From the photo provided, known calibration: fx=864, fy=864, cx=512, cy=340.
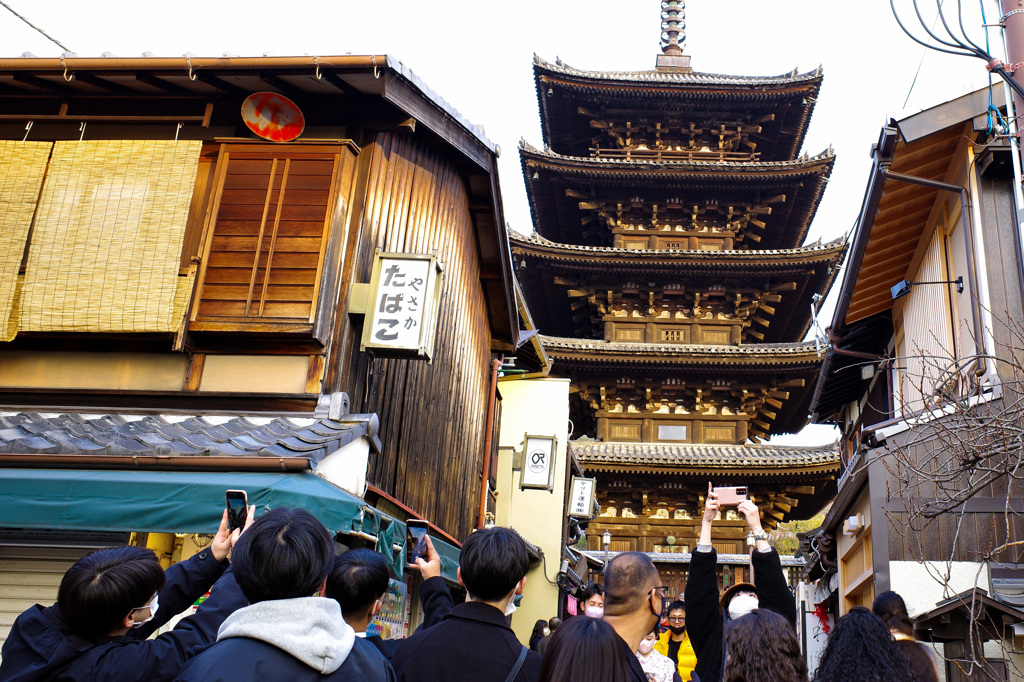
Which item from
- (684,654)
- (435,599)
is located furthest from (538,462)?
(435,599)

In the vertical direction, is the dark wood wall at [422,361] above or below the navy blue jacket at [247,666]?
above

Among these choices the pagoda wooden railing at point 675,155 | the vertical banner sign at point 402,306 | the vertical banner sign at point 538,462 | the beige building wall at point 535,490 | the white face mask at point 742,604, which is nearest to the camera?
the white face mask at point 742,604

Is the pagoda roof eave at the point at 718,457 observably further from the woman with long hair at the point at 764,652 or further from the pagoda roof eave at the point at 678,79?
the woman with long hair at the point at 764,652

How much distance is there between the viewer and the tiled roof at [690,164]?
22.3 m

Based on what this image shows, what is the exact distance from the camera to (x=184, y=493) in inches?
208

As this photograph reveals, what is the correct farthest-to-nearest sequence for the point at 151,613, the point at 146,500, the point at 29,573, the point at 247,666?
the point at 29,573 < the point at 146,500 < the point at 151,613 < the point at 247,666

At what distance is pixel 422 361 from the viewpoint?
9.48 meters

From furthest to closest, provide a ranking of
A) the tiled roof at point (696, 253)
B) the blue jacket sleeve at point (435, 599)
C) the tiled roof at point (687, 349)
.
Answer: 1. the tiled roof at point (696, 253)
2. the tiled roof at point (687, 349)
3. the blue jacket sleeve at point (435, 599)

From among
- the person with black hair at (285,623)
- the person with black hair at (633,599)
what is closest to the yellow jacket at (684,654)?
the person with black hair at (633,599)

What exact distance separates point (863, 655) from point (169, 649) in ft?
7.59

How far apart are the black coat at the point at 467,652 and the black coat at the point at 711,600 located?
0.99 metres

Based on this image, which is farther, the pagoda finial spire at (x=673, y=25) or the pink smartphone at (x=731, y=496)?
A: the pagoda finial spire at (x=673, y=25)

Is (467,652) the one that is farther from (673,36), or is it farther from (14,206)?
(673,36)

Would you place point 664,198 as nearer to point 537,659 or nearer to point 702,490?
point 702,490
